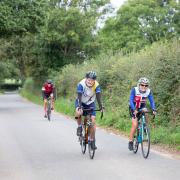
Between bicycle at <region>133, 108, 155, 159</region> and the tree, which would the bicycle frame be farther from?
the tree

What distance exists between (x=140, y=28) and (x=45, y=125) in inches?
1555

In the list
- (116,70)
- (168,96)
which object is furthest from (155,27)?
(168,96)

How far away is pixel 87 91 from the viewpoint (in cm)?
1185

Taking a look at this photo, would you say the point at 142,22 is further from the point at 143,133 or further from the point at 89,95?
Answer: the point at 143,133

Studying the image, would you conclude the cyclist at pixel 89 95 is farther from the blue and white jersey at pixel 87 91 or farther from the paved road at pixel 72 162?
the paved road at pixel 72 162

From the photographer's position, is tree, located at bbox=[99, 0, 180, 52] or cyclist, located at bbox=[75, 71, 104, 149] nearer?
cyclist, located at bbox=[75, 71, 104, 149]

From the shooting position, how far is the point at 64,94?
3816 centimetres

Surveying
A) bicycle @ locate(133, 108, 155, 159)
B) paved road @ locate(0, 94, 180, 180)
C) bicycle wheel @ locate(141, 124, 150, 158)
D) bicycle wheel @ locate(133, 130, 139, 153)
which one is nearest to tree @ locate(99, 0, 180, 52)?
paved road @ locate(0, 94, 180, 180)

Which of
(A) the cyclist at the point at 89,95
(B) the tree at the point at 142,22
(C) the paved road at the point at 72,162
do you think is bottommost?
(C) the paved road at the point at 72,162

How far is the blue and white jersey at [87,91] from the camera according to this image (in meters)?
11.8

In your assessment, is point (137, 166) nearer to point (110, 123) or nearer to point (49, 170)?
point (49, 170)

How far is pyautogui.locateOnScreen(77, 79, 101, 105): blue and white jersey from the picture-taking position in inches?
464

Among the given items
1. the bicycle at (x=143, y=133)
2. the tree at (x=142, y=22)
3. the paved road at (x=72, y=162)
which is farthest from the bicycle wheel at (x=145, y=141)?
the tree at (x=142, y=22)

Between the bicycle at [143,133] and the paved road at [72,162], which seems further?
the bicycle at [143,133]
